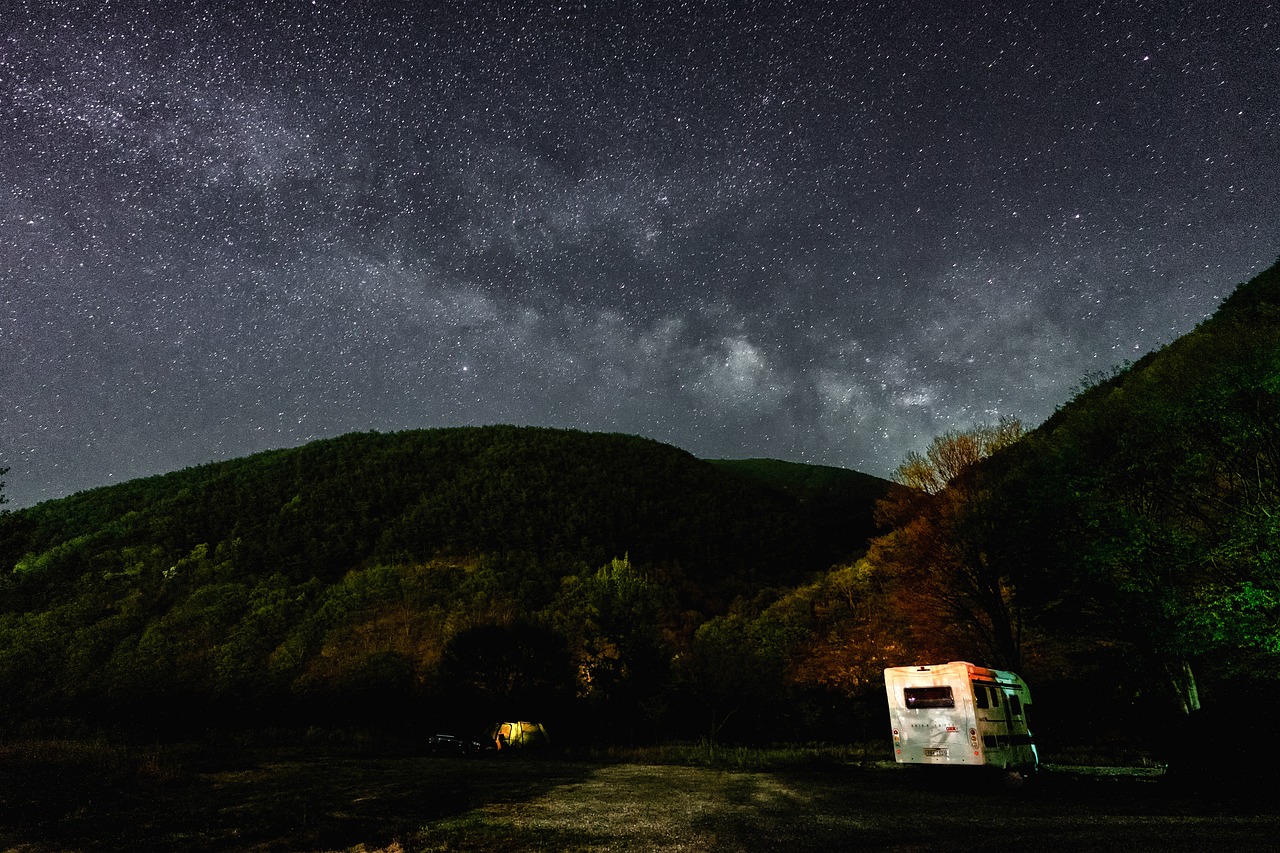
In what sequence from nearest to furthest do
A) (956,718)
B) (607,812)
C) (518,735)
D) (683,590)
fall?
(607,812)
(956,718)
(518,735)
(683,590)

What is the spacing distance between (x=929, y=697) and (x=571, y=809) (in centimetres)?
970

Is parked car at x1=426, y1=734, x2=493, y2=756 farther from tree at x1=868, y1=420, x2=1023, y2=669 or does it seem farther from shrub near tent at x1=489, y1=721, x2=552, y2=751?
tree at x1=868, y1=420, x2=1023, y2=669

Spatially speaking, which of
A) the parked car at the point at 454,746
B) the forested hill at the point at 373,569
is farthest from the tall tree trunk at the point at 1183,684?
the parked car at the point at 454,746

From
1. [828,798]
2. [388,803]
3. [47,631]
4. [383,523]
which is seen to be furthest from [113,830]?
[383,523]

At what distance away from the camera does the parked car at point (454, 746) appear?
29.3 metres

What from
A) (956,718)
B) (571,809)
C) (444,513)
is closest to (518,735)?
(571,809)

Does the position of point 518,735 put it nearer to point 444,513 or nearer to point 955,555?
point 955,555

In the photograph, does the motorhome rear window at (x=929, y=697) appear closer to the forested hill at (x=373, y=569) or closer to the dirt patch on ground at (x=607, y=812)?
the dirt patch on ground at (x=607, y=812)

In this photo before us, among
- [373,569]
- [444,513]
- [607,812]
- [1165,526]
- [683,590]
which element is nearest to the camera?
[607,812]

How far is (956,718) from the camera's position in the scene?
16.3m

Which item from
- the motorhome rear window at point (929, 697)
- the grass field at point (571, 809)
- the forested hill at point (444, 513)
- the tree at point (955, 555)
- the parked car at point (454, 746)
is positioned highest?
the forested hill at point (444, 513)

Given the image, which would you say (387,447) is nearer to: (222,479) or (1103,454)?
(222,479)

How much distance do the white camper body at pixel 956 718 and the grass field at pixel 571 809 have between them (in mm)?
811

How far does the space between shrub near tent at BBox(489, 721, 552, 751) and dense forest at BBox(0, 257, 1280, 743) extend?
3460mm
